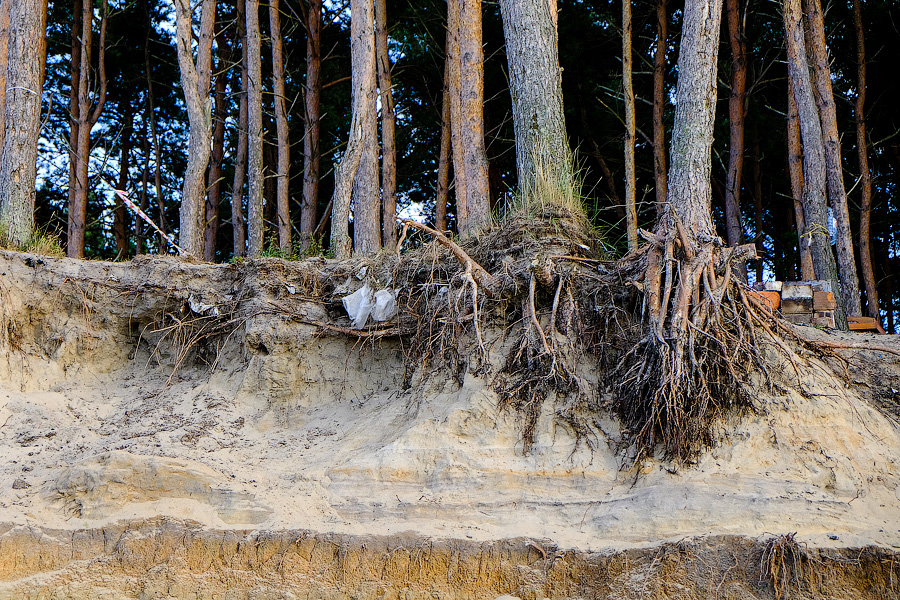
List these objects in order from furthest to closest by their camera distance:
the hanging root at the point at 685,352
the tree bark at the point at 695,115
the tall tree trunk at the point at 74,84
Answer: the tall tree trunk at the point at 74,84
the tree bark at the point at 695,115
the hanging root at the point at 685,352

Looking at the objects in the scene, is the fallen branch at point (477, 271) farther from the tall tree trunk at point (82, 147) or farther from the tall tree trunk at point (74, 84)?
the tall tree trunk at point (74, 84)

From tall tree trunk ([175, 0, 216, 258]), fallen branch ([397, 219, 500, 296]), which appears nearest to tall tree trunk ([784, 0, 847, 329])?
fallen branch ([397, 219, 500, 296])

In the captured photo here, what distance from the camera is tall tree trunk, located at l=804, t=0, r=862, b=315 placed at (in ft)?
34.0

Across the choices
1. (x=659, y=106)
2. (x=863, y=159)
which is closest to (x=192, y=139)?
(x=659, y=106)

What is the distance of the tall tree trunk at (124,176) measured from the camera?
52.5 feet

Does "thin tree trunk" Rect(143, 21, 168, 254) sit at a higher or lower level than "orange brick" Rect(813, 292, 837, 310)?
higher

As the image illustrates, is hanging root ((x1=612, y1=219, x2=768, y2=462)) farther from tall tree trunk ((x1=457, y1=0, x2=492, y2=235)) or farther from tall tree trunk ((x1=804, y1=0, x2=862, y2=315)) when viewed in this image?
tall tree trunk ((x1=804, y1=0, x2=862, y2=315))

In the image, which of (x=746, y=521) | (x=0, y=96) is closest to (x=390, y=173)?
(x=0, y=96)

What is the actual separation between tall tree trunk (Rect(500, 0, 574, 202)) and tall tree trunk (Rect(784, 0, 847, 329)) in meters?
4.46

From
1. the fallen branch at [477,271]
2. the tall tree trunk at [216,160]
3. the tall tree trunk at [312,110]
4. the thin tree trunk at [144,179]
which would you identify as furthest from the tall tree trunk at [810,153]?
the thin tree trunk at [144,179]

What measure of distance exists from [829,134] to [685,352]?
291 inches

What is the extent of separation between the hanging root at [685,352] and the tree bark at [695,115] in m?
0.95

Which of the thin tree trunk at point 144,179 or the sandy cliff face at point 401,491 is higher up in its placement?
the thin tree trunk at point 144,179

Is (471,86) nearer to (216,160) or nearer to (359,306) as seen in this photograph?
(359,306)
